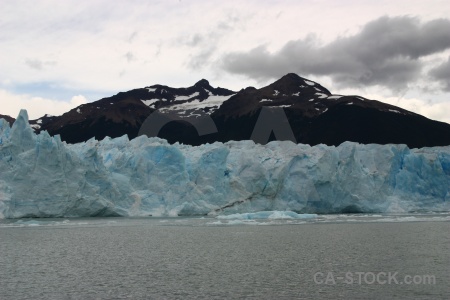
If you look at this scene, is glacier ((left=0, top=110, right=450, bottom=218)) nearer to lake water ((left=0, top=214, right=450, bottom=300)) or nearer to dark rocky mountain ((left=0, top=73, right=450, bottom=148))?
lake water ((left=0, top=214, right=450, bottom=300))

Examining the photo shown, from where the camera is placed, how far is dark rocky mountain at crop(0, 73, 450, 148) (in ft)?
237

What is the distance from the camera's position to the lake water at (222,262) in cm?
1371

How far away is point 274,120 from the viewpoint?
267 ft

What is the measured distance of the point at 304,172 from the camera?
3988 cm

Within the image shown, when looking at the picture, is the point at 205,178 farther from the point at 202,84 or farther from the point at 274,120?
the point at 202,84

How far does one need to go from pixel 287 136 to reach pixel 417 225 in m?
39.9

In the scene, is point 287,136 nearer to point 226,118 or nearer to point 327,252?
point 226,118

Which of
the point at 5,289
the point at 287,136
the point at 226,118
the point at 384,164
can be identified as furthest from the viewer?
the point at 226,118

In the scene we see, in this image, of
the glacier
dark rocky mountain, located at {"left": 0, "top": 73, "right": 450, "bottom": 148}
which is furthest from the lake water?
dark rocky mountain, located at {"left": 0, "top": 73, "right": 450, "bottom": 148}

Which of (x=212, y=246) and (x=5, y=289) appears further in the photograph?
(x=212, y=246)

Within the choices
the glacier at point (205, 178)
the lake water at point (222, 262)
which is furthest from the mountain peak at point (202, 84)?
the lake water at point (222, 262)

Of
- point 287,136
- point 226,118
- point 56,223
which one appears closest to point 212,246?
point 56,223

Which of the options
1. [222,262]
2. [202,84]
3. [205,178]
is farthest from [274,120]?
[202,84]

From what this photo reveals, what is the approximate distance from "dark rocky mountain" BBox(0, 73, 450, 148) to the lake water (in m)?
41.3
